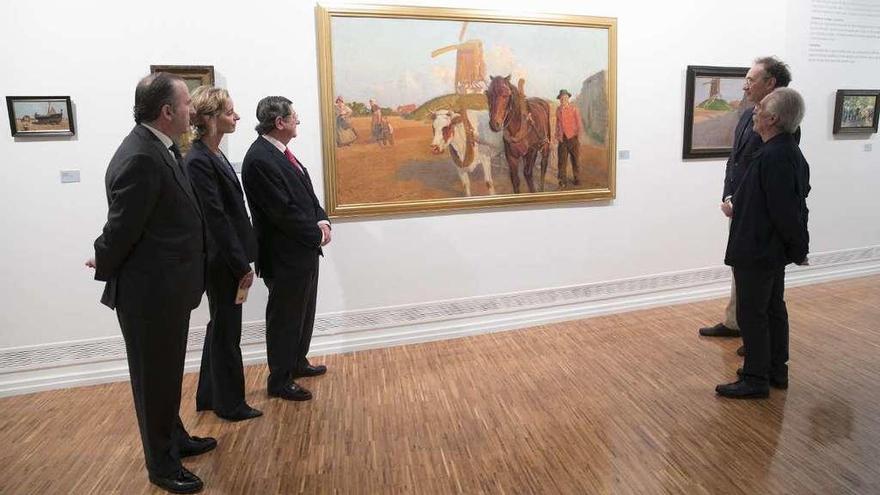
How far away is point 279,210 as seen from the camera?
11.6ft

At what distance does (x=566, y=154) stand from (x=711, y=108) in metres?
1.68

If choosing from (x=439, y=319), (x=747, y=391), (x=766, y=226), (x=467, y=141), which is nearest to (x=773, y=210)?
(x=766, y=226)

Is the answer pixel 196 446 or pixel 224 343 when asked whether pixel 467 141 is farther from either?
pixel 196 446

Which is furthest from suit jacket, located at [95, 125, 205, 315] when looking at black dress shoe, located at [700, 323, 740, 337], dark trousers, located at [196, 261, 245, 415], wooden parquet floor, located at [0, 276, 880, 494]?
black dress shoe, located at [700, 323, 740, 337]

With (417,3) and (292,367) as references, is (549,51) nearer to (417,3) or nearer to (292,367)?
(417,3)

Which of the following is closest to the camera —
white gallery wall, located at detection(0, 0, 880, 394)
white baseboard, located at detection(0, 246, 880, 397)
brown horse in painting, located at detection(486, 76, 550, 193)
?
white gallery wall, located at detection(0, 0, 880, 394)

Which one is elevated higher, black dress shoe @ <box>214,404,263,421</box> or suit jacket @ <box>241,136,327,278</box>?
suit jacket @ <box>241,136,327,278</box>

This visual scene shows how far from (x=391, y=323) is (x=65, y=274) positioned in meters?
2.47

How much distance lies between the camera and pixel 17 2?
3705 millimetres

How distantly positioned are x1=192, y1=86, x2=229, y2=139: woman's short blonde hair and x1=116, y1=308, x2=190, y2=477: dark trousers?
113 cm

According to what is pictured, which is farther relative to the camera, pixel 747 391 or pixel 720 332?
pixel 720 332

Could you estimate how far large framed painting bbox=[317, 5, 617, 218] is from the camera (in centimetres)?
439

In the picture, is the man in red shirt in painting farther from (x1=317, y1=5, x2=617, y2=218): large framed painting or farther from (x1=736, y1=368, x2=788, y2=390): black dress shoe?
(x1=736, y1=368, x2=788, y2=390): black dress shoe

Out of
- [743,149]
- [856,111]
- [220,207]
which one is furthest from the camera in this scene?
[856,111]
